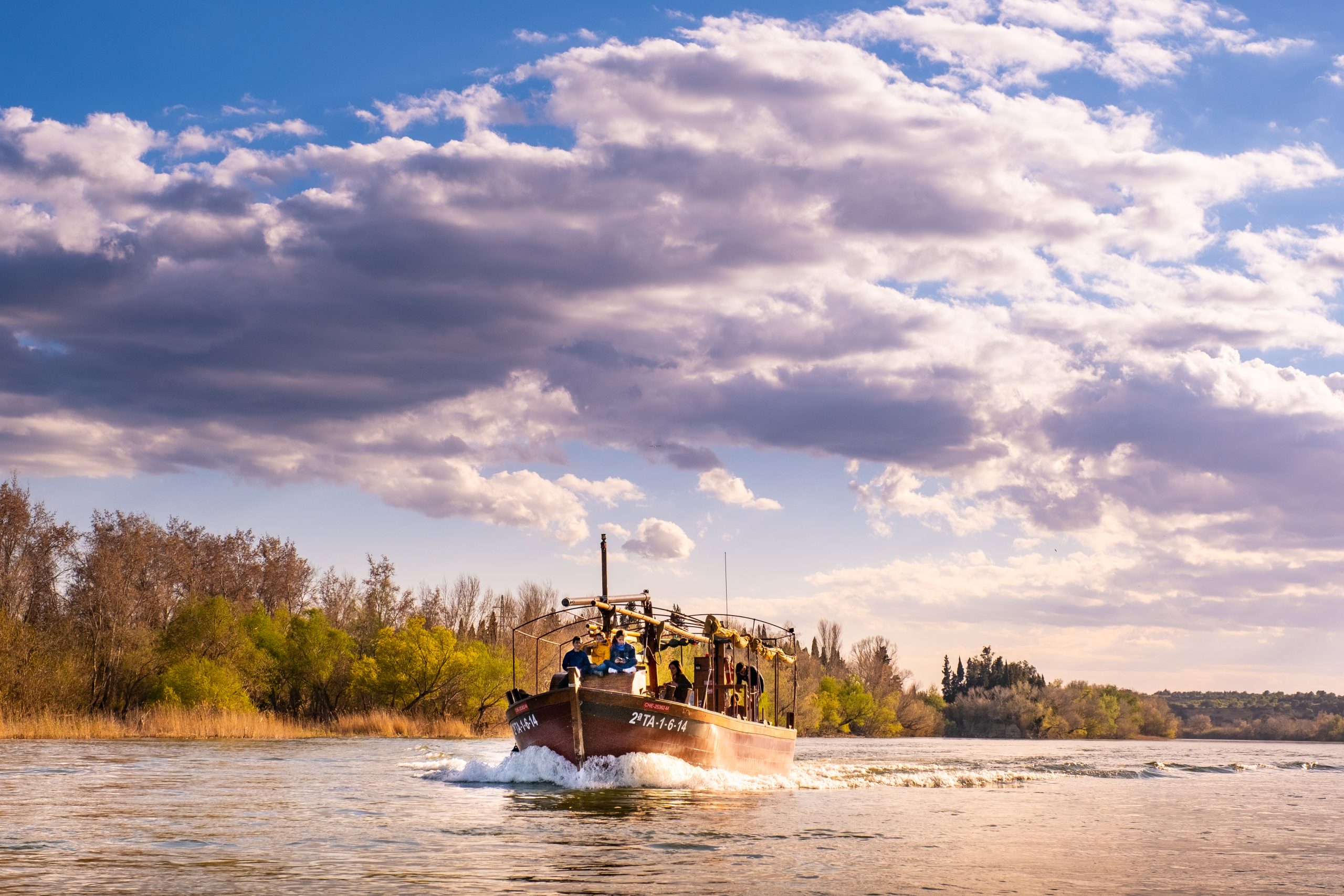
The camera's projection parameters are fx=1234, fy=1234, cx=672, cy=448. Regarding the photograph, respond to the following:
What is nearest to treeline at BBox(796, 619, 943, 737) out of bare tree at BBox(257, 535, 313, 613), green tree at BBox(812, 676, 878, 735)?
green tree at BBox(812, 676, 878, 735)

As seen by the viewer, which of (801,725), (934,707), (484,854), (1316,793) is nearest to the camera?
(484,854)

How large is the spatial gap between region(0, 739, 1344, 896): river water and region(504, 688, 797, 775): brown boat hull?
52 centimetres

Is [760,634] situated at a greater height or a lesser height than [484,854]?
greater

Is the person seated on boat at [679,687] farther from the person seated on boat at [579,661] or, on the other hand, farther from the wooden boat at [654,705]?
the person seated on boat at [579,661]

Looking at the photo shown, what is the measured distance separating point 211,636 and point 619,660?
57105 mm

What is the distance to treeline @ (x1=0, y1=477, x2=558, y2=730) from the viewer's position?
78.8 metres

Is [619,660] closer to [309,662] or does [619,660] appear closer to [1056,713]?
[309,662]

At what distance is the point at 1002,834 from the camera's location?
2567cm

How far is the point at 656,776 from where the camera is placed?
1387 inches

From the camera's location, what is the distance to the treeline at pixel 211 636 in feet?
259

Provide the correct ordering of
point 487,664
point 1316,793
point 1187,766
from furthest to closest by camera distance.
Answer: point 487,664, point 1187,766, point 1316,793

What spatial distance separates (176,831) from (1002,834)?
1617cm

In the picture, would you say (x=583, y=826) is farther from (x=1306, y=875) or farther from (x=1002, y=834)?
(x=1306, y=875)

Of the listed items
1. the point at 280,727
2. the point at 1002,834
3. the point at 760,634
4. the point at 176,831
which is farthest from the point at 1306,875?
the point at 280,727
